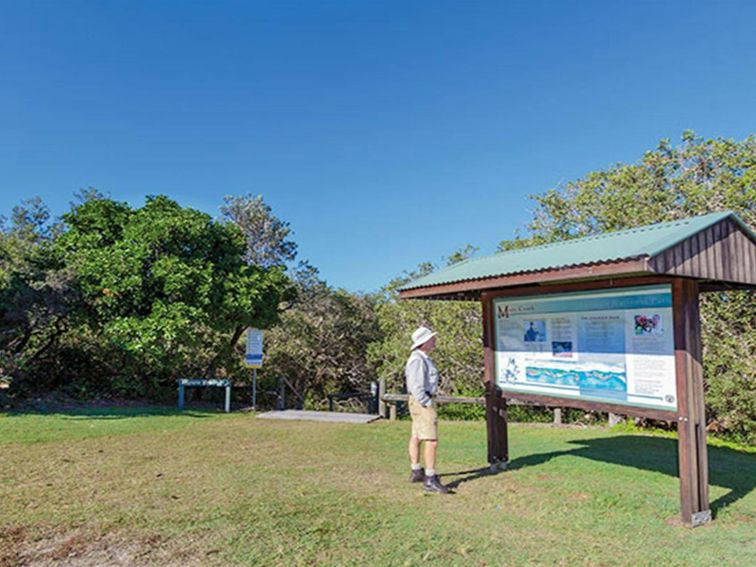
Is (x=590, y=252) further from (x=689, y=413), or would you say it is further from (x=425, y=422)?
(x=425, y=422)

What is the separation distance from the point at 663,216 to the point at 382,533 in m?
9.04

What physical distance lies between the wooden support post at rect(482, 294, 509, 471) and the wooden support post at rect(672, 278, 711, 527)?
229 cm

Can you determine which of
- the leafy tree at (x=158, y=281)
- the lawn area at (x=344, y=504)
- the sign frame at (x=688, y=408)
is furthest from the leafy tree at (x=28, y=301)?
the sign frame at (x=688, y=408)

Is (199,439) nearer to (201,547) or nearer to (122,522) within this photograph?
(122,522)

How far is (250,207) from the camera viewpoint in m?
24.8

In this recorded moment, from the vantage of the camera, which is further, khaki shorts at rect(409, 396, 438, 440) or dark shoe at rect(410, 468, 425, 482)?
dark shoe at rect(410, 468, 425, 482)

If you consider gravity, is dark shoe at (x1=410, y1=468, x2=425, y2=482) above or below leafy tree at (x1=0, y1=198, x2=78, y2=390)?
below

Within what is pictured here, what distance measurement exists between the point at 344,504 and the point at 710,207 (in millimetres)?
8764

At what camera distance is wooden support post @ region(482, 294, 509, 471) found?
681 centimetres

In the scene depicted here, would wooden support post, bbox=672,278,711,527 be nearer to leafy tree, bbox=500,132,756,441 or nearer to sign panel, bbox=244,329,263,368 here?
leafy tree, bbox=500,132,756,441

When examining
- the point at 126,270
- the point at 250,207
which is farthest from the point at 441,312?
the point at 250,207

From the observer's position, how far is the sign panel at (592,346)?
202 inches

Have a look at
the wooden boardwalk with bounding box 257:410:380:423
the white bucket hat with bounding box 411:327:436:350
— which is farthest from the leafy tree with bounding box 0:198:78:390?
the white bucket hat with bounding box 411:327:436:350

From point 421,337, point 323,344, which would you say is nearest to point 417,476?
point 421,337
